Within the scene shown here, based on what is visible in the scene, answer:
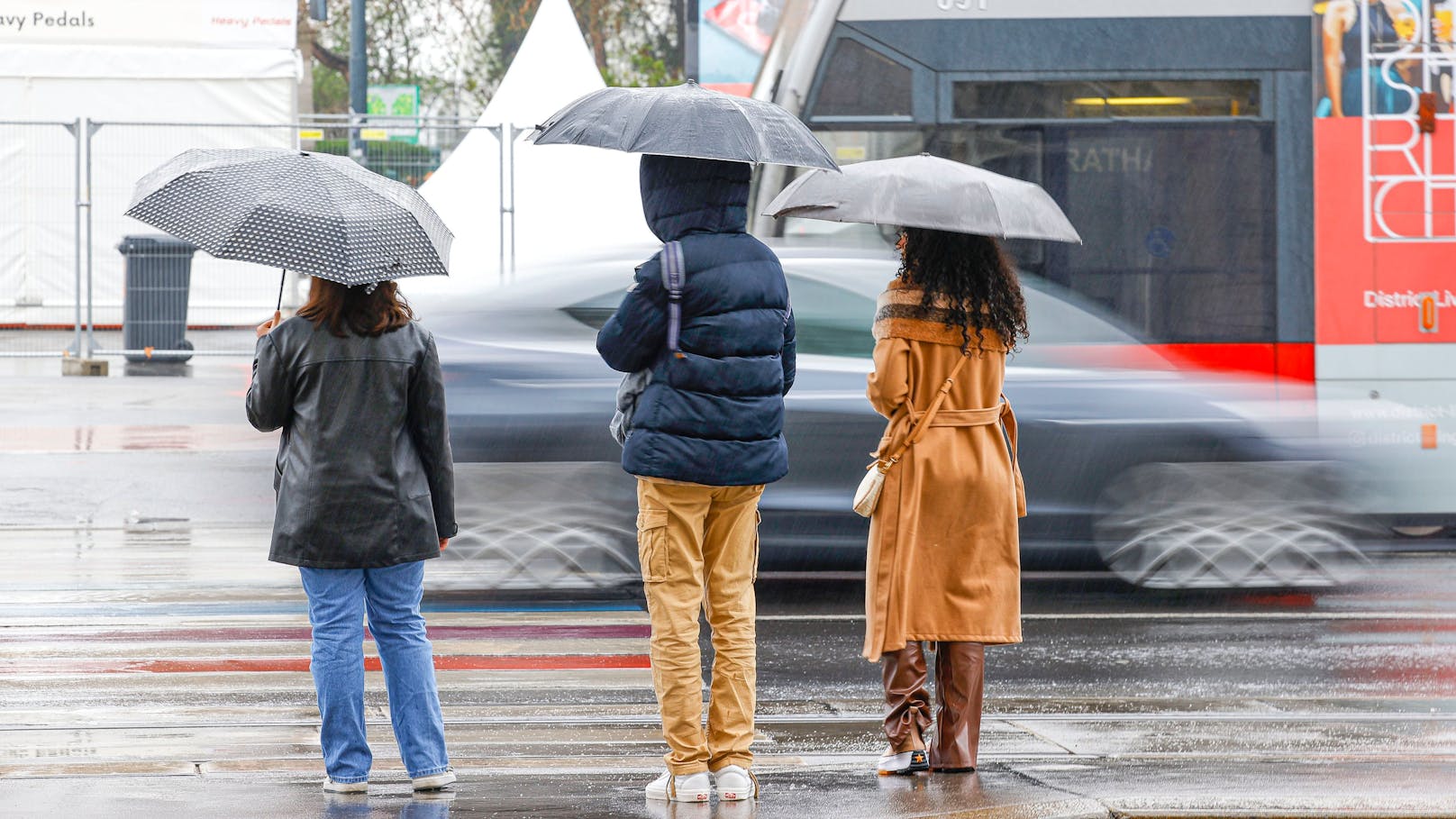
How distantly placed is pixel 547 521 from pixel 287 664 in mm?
1552

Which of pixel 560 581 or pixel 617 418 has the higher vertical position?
pixel 617 418

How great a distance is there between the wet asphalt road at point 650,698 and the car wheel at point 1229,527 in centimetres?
16

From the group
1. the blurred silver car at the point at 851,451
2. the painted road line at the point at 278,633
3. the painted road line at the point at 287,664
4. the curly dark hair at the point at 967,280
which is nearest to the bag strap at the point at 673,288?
the curly dark hair at the point at 967,280

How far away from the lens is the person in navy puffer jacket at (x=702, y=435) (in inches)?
180

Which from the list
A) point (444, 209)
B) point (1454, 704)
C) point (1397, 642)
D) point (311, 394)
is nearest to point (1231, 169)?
point (1397, 642)

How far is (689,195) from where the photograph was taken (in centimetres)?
462

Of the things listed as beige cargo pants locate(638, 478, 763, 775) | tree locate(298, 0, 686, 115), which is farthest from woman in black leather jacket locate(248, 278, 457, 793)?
tree locate(298, 0, 686, 115)

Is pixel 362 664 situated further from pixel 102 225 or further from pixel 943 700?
pixel 102 225

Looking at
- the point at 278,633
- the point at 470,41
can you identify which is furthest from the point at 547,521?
the point at 470,41

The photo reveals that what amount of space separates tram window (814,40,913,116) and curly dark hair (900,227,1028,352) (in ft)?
13.4

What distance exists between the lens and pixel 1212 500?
830cm

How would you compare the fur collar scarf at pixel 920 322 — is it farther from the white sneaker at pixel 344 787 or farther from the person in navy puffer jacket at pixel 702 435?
the white sneaker at pixel 344 787

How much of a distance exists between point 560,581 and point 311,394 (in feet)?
12.3

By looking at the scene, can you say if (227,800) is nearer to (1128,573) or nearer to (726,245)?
A: (726,245)
